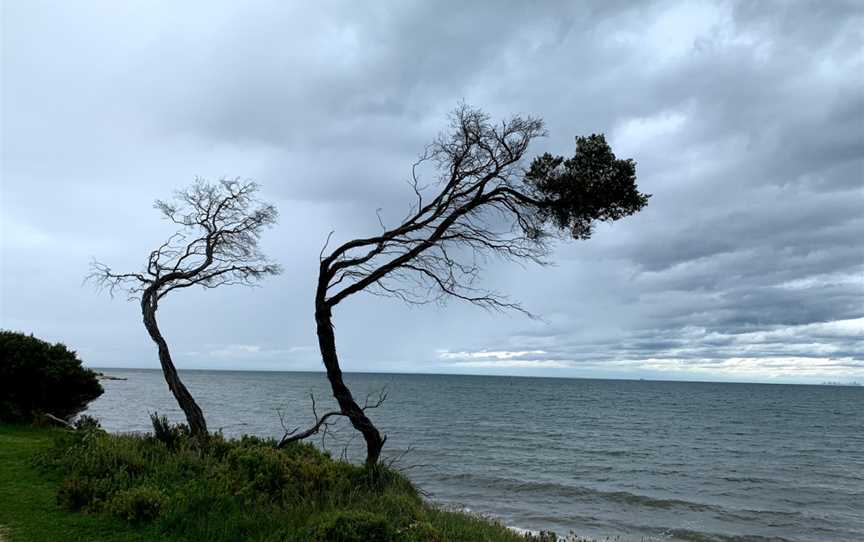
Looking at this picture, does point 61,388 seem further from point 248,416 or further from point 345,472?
point 248,416

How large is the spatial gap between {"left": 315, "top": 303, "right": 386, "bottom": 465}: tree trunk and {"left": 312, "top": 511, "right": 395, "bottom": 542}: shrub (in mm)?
3829

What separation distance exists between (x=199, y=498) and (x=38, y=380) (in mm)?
15406

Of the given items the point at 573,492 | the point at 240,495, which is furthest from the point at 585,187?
the point at 573,492

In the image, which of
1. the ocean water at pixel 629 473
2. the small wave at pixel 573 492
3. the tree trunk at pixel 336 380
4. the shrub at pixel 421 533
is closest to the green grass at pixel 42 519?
the shrub at pixel 421 533

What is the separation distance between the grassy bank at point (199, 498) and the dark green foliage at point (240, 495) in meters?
0.02

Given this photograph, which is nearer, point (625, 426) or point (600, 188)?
point (600, 188)

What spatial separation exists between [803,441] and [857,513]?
29329 millimetres

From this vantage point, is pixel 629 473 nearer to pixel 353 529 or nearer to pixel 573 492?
pixel 573 492

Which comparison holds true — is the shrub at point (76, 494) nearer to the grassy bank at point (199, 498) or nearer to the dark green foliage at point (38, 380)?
the grassy bank at point (199, 498)

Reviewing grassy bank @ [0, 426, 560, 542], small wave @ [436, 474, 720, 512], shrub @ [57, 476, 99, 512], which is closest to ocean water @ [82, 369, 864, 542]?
small wave @ [436, 474, 720, 512]

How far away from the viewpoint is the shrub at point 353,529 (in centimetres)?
721

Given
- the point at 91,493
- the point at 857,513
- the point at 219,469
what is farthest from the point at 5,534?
the point at 857,513

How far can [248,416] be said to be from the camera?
50312 mm

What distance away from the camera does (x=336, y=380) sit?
1155 cm
